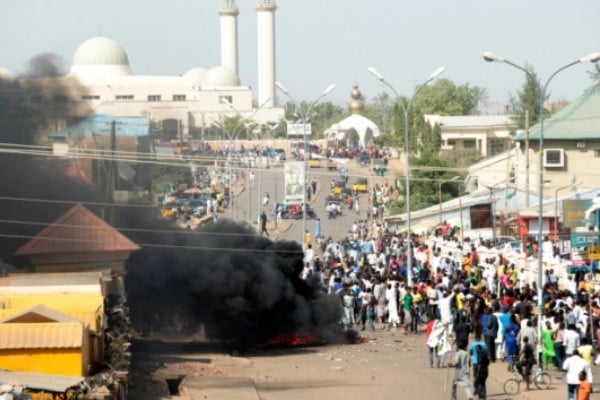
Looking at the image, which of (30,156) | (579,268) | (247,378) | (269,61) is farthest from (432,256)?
(269,61)

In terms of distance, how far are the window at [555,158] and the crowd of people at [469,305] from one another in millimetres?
13308

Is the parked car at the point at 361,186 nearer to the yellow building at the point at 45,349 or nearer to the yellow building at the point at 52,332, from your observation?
the yellow building at the point at 52,332

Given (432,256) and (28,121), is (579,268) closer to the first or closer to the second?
(432,256)

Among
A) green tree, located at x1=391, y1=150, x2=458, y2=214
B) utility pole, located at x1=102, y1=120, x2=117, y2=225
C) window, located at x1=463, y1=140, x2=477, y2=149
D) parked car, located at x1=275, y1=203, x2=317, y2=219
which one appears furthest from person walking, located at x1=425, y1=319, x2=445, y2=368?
window, located at x1=463, y1=140, x2=477, y2=149

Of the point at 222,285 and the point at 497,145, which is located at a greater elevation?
the point at 497,145

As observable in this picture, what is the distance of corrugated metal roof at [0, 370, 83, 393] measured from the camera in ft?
55.6

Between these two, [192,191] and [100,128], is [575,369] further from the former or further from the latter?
[192,191]

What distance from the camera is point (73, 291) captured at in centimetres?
2453

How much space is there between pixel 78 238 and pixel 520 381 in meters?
11.3

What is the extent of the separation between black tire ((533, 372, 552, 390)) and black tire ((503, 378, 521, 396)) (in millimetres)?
517

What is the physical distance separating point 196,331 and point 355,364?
5015 millimetres

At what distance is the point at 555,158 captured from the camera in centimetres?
5619

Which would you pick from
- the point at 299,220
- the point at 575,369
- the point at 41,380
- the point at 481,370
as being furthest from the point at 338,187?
the point at 41,380

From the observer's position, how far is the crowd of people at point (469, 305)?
21.9m
